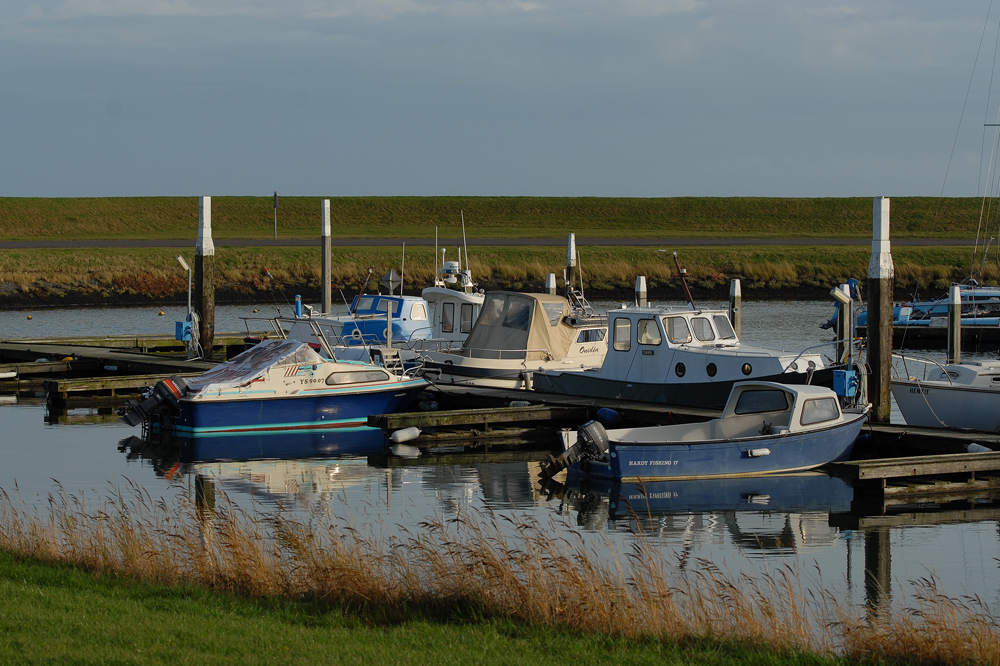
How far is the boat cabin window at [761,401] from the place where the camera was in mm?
18562

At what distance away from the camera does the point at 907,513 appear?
53.0ft

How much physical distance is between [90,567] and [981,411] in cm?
1564

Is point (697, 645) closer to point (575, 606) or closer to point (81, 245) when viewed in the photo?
point (575, 606)

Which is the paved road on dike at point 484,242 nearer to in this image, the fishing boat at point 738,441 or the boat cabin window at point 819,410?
the fishing boat at point 738,441

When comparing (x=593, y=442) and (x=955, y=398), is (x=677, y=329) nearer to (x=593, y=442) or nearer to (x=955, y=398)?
(x=955, y=398)

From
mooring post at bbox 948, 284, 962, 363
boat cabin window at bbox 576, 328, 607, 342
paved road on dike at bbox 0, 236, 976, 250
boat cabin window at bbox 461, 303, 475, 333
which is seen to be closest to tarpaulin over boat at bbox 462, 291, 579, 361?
boat cabin window at bbox 576, 328, 607, 342

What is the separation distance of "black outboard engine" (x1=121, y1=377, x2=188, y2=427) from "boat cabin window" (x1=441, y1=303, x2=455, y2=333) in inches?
387

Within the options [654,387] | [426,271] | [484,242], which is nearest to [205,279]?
[654,387]

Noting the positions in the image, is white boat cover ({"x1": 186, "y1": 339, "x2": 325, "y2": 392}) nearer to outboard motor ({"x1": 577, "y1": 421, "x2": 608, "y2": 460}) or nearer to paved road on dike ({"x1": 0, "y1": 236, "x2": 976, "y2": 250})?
outboard motor ({"x1": 577, "y1": 421, "x2": 608, "y2": 460})

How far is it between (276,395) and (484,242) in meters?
55.6

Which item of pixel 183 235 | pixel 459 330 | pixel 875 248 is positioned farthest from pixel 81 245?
pixel 875 248

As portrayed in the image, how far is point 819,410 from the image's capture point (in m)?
18.3

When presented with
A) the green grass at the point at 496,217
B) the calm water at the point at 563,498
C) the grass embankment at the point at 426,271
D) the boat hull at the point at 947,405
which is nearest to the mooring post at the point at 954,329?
the boat hull at the point at 947,405

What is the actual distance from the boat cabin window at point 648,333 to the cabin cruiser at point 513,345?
3.31 m
